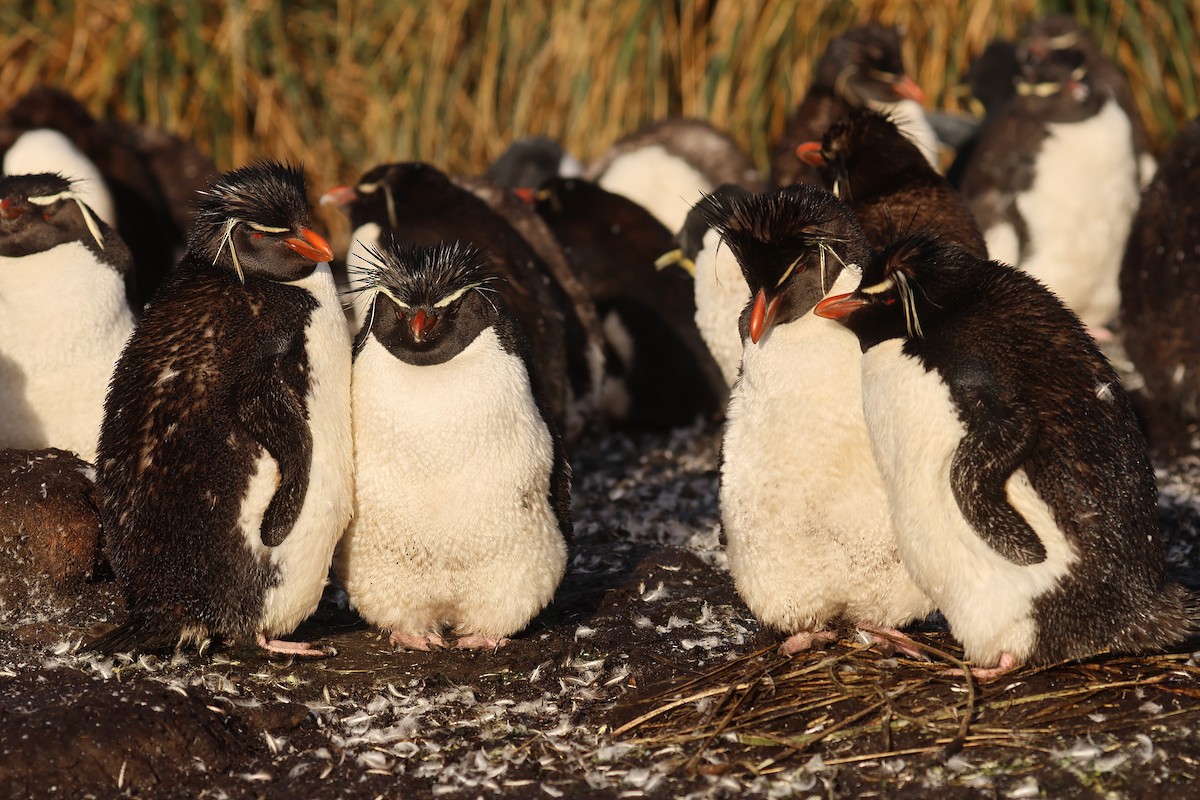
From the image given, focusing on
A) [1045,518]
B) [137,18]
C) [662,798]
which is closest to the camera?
[662,798]

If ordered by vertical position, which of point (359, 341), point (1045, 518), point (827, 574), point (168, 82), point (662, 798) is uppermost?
point (168, 82)

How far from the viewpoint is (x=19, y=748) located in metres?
3.49

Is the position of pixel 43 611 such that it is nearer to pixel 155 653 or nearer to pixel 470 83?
pixel 155 653

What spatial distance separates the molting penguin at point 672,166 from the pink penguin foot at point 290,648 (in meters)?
4.61

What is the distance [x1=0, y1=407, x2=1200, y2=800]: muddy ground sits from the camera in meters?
3.45

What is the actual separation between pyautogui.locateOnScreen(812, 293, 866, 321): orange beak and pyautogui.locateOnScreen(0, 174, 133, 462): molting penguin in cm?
Result: 239

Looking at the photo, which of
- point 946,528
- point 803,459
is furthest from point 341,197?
point 946,528

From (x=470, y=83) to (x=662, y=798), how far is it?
24.3 ft

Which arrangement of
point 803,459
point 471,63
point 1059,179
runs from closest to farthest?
point 803,459 < point 1059,179 < point 471,63

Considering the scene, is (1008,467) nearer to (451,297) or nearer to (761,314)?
(761,314)

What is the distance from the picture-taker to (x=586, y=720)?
3.87 meters

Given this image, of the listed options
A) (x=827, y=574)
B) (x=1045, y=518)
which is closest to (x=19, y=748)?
(x=827, y=574)

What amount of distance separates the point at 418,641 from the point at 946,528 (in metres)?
1.54

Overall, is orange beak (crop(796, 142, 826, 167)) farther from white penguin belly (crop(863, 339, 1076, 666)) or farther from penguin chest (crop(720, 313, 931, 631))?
white penguin belly (crop(863, 339, 1076, 666))
